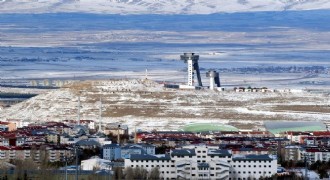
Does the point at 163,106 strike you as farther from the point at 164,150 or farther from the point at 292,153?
the point at 292,153

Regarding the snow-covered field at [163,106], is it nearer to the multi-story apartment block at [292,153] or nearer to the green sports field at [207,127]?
the green sports field at [207,127]

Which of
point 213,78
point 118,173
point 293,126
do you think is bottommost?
point 293,126

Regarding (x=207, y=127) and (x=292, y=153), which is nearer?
(x=292, y=153)

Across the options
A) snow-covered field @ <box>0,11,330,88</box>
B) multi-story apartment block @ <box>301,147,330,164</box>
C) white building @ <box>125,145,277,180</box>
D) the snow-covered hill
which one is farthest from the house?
the snow-covered hill

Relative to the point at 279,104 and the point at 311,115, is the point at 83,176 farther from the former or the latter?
the point at 279,104

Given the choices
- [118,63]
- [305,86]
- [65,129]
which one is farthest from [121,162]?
[118,63]

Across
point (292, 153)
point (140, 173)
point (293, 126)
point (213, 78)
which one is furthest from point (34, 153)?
point (213, 78)

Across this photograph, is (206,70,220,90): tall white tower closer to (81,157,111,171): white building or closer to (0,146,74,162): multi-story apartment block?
(0,146,74,162): multi-story apartment block
